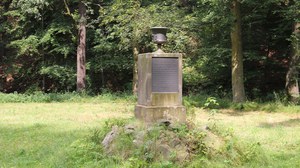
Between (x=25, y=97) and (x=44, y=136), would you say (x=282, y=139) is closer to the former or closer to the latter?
(x=44, y=136)

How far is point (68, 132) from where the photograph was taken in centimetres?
964

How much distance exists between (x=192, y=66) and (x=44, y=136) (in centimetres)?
1214

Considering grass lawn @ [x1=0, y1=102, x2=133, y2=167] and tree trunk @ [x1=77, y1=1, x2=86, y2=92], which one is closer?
grass lawn @ [x1=0, y1=102, x2=133, y2=167]

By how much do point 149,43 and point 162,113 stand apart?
1199cm

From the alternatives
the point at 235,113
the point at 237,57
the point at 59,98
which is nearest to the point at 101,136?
the point at 235,113

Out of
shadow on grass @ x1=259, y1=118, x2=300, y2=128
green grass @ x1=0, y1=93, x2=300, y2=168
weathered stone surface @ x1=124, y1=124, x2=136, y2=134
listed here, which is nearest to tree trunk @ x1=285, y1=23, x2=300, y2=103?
green grass @ x1=0, y1=93, x2=300, y2=168

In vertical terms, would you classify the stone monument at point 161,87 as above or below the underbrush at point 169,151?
above

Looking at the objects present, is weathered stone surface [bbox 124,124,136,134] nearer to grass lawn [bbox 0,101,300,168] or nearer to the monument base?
the monument base

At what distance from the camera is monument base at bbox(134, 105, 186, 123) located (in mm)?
7695

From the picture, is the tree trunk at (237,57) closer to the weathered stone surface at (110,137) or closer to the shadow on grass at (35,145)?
the shadow on grass at (35,145)

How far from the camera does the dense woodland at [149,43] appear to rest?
16.1m

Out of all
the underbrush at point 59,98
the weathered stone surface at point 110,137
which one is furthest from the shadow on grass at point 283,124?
the underbrush at point 59,98

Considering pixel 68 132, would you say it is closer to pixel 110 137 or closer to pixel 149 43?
pixel 110 137

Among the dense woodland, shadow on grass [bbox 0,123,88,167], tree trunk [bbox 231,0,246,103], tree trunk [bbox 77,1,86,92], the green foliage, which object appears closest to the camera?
shadow on grass [bbox 0,123,88,167]
